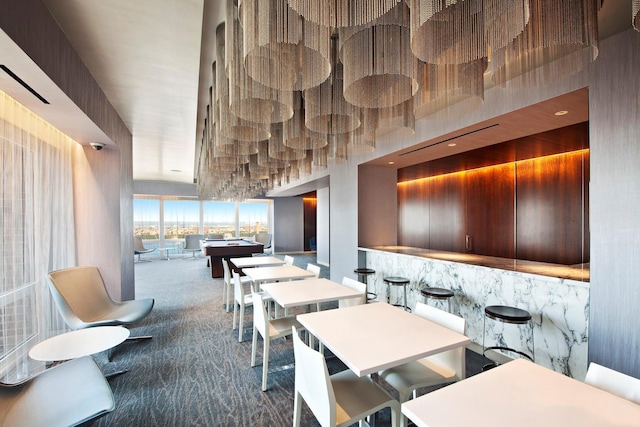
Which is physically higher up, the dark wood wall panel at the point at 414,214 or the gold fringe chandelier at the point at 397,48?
the gold fringe chandelier at the point at 397,48

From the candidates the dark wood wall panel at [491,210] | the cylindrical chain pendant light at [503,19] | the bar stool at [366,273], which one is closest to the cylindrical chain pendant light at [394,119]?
the cylindrical chain pendant light at [503,19]

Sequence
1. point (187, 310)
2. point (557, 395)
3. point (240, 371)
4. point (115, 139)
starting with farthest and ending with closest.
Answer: point (187, 310), point (115, 139), point (240, 371), point (557, 395)

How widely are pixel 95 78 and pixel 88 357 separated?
2778 millimetres

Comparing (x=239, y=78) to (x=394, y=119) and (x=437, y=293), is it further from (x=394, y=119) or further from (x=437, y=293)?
(x=437, y=293)

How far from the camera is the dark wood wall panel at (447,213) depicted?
6051 mm

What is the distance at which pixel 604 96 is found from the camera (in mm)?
2180

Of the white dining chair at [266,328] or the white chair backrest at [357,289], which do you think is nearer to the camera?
the white dining chair at [266,328]

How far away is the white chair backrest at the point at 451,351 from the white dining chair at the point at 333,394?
0.56 metres

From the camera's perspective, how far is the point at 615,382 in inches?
52.9

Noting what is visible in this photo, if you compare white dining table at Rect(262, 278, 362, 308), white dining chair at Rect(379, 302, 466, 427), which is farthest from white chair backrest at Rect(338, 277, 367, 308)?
white dining chair at Rect(379, 302, 466, 427)

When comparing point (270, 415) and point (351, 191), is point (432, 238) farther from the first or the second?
point (270, 415)

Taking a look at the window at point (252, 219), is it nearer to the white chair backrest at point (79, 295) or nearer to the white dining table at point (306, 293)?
the white chair backrest at point (79, 295)

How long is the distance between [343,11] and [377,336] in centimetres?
177

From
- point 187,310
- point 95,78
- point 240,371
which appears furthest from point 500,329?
point 95,78
